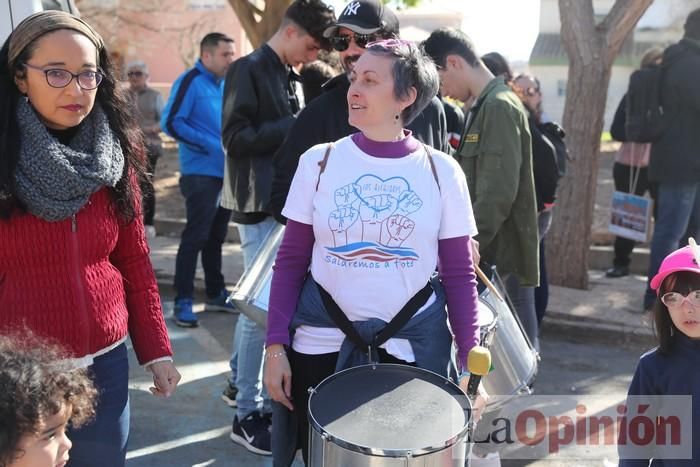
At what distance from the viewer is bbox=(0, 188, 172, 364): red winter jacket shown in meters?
2.25

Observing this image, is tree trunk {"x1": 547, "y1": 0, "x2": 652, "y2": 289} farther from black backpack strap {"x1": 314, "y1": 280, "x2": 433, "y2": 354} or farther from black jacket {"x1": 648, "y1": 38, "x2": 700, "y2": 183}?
black backpack strap {"x1": 314, "y1": 280, "x2": 433, "y2": 354}

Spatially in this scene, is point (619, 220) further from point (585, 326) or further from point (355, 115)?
Result: point (355, 115)

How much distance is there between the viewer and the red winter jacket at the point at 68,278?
2.25 meters

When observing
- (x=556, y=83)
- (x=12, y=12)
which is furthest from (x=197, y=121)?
(x=556, y=83)

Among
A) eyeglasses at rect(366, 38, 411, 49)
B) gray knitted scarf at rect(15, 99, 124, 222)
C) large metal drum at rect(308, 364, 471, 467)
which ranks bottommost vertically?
large metal drum at rect(308, 364, 471, 467)

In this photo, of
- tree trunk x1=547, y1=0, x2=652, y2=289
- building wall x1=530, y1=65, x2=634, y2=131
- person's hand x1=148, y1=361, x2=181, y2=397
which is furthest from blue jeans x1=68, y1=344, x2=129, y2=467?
building wall x1=530, y1=65, x2=634, y2=131

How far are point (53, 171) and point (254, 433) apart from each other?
2.21m

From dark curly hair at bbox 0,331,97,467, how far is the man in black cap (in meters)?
1.32

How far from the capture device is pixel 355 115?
99.1 inches

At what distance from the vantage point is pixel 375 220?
7.91 ft

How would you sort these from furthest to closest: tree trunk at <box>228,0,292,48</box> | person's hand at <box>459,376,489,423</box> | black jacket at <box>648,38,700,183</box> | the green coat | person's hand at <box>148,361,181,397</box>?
tree trunk at <box>228,0,292,48</box> → black jacket at <box>648,38,700,183</box> → the green coat → person's hand at <box>148,361,181,397</box> → person's hand at <box>459,376,489,423</box>

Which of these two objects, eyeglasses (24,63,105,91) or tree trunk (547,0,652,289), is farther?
tree trunk (547,0,652,289)

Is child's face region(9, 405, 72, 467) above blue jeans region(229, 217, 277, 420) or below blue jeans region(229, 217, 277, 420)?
above

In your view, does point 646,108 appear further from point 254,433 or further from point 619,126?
point 254,433
